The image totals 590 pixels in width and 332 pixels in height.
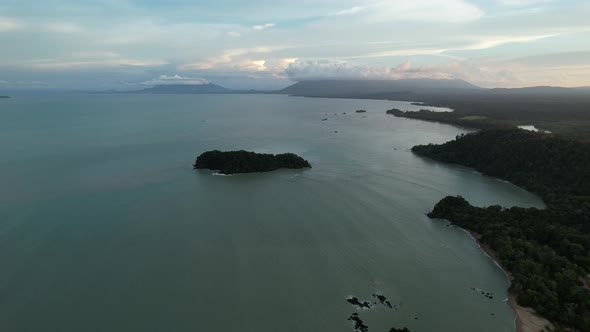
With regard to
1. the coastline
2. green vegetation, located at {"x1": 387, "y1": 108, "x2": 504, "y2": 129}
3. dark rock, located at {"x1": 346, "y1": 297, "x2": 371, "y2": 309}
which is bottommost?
dark rock, located at {"x1": 346, "y1": 297, "x2": 371, "y2": 309}

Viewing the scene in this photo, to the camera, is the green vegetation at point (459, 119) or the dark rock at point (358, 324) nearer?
the dark rock at point (358, 324)

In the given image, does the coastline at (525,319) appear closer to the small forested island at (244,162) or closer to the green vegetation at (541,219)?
the green vegetation at (541,219)

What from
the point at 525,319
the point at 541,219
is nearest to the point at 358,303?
the point at 525,319

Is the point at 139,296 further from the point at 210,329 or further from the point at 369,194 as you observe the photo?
the point at 369,194

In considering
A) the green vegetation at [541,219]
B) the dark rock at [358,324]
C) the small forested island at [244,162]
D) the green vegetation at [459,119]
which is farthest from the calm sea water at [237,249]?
the green vegetation at [459,119]

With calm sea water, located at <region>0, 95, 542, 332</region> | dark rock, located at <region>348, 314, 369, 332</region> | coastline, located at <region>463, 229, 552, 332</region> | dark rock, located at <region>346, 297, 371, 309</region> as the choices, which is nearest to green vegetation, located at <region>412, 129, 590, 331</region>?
coastline, located at <region>463, 229, 552, 332</region>

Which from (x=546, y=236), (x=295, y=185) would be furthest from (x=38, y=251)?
(x=546, y=236)

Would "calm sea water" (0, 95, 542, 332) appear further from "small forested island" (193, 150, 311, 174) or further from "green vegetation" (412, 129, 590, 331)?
"small forested island" (193, 150, 311, 174)
